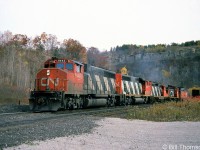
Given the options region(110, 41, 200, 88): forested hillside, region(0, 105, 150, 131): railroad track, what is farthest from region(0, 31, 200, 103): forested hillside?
region(0, 105, 150, 131): railroad track

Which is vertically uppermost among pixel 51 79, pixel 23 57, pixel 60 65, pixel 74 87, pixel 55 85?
pixel 23 57

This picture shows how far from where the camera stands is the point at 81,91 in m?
20.4

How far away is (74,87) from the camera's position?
1916 cm

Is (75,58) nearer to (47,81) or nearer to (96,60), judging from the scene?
(96,60)

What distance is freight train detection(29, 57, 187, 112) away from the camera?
17781 millimetres

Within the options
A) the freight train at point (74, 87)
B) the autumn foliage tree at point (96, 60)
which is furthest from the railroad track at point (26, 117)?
the autumn foliage tree at point (96, 60)

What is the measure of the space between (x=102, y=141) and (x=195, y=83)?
405 feet

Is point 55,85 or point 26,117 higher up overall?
point 55,85

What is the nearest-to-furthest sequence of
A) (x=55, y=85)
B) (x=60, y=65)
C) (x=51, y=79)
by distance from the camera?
(x=55, y=85) < (x=51, y=79) < (x=60, y=65)

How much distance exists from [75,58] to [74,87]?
53776mm

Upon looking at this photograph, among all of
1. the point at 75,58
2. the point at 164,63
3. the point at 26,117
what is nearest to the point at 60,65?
the point at 26,117

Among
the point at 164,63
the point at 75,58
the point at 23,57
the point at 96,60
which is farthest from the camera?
the point at 164,63

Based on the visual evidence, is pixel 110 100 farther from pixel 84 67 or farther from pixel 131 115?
pixel 131 115

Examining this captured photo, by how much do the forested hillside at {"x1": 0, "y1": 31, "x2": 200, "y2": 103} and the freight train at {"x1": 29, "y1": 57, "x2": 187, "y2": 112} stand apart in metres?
2.57
